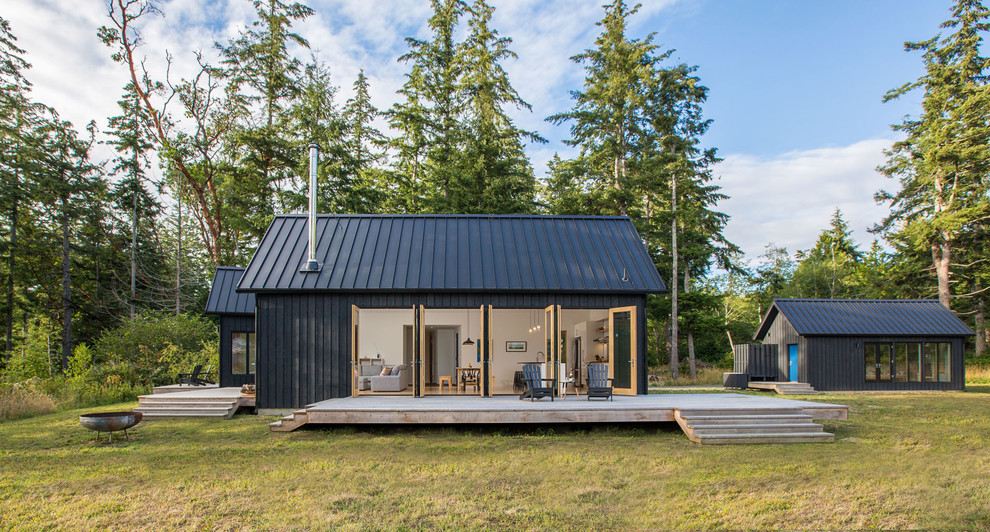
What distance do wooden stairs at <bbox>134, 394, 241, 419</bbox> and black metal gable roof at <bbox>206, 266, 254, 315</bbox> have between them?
369 centimetres

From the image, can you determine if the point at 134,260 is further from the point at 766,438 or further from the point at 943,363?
the point at 943,363

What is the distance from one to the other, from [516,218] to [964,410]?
10.9 m

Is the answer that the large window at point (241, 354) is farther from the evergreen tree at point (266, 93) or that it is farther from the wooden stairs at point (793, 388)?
the wooden stairs at point (793, 388)

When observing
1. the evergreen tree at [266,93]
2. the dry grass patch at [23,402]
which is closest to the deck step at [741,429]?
the dry grass patch at [23,402]

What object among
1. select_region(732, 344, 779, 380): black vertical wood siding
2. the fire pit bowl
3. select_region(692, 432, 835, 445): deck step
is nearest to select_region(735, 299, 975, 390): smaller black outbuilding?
select_region(732, 344, 779, 380): black vertical wood siding

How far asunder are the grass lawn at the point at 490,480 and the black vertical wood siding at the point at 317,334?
156 cm

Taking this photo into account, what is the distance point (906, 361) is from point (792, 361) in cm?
337

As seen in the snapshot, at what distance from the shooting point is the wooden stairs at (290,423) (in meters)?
9.22

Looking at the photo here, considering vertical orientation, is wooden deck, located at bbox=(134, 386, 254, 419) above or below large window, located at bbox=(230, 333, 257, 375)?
below

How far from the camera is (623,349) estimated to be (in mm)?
11508

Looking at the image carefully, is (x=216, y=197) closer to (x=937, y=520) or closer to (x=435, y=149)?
(x=435, y=149)

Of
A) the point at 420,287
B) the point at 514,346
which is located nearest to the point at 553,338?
the point at 420,287

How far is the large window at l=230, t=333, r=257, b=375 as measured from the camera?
15.8 m

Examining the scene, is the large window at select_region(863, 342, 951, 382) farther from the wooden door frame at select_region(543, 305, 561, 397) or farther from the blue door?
the wooden door frame at select_region(543, 305, 561, 397)
